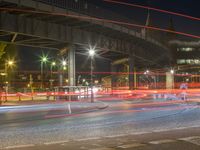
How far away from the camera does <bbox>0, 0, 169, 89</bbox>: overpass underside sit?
34.0m

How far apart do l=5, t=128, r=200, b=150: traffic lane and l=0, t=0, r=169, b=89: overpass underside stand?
854 inches

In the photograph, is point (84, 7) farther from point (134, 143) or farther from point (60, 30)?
point (134, 143)

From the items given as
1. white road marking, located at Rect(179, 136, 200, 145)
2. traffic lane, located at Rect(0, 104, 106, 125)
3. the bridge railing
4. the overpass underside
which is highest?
the bridge railing

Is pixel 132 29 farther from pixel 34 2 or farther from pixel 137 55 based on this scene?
pixel 34 2

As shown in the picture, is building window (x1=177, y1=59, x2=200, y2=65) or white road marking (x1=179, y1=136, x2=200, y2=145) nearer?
white road marking (x1=179, y1=136, x2=200, y2=145)

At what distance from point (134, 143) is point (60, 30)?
3083cm

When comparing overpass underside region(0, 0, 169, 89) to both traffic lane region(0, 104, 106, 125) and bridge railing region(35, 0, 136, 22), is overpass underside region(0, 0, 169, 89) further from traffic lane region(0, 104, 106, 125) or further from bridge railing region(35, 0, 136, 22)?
traffic lane region(0, 104, 106, 125)

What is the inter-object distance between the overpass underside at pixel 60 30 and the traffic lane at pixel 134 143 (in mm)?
21699

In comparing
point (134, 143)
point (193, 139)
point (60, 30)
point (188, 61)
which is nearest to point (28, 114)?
point (134, 143)

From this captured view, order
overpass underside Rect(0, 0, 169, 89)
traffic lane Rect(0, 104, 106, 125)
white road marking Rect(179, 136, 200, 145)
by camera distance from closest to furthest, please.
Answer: white road marking Rect(179, 136, 200, 145)
traffic lane Rect(0, 104, 106, 125)
overpass underside Rect(0, 0, 169, 89)

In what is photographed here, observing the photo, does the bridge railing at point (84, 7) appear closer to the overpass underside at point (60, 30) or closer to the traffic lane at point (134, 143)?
the overpass underside at point (60, 30)

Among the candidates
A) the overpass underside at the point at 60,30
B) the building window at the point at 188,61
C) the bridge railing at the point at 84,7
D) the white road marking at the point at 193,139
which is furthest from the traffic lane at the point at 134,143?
the building window at the point at 188,61

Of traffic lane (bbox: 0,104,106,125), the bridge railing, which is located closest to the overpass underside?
the bridge railing

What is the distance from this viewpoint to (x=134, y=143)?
1152 cm
